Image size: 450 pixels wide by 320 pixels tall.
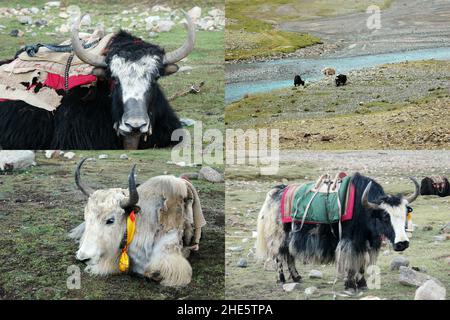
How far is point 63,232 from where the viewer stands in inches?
220

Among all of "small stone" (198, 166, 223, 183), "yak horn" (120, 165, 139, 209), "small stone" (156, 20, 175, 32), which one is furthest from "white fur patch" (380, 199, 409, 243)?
"small stone" (156, 20, 175, 32)

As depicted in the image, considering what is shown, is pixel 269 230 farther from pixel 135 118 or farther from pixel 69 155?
pixel 69 155

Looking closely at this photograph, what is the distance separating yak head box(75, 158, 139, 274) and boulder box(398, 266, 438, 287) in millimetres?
1731

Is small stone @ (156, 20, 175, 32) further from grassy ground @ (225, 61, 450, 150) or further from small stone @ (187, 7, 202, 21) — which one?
grassy ground @ (225, 61, 450, 150)

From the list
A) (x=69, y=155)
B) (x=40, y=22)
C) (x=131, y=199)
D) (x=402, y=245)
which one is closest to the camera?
(x=402, y=245)

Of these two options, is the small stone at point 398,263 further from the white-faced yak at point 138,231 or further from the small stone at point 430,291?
the white-faced yak at point 138,231

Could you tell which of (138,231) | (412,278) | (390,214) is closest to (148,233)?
(138,231)

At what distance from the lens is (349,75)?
7.13m

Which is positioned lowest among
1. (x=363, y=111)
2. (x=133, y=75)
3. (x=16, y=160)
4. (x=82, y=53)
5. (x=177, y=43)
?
(x=16, y=160)

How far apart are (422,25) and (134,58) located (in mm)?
3472

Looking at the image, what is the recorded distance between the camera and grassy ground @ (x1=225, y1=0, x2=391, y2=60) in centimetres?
736

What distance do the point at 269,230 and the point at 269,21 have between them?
10.1 ft

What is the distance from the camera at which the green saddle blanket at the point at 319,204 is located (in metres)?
4.84

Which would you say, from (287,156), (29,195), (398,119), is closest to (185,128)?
(287,156)
